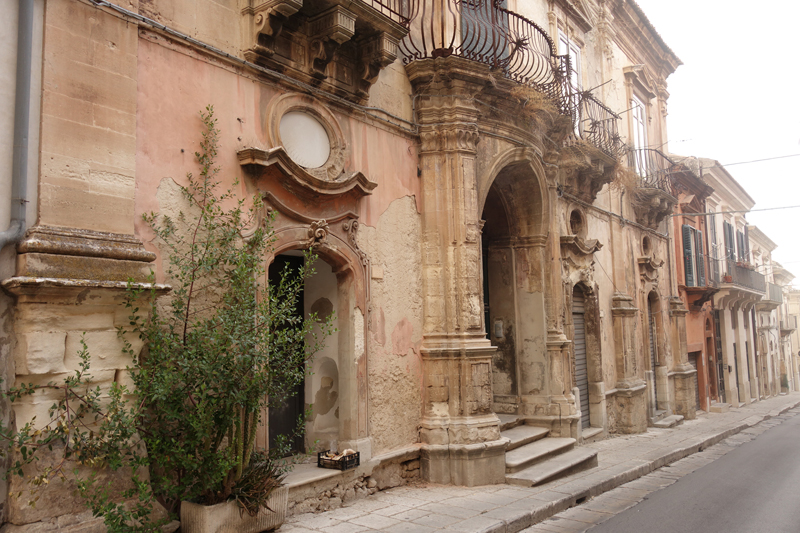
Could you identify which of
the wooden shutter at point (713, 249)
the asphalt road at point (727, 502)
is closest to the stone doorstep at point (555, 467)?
the asphalt road at point (727, 502)

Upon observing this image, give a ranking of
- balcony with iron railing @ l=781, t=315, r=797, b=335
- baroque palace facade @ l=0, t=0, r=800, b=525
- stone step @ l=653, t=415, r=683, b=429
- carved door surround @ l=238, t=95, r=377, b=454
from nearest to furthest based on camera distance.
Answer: baroque palace facade @ l=0, t=0, r=800, b=525 → carved door surround @ l=238, t=95, r=377, b=454 → stone step @ l=653, t=415, r=683, b=429 → balcony with iron railing @ l=781, t=315, r=797, b=335

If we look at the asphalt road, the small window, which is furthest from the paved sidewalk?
the small window

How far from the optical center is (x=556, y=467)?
832cm

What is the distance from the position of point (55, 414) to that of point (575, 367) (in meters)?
9.75

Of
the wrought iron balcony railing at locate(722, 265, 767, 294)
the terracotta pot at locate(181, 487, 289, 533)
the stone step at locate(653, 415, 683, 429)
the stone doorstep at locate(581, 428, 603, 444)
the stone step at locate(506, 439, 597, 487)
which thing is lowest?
the stone step at locate(653, 415, 683, 429)

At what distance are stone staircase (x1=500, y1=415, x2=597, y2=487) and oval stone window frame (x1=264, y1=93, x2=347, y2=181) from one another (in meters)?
4.40

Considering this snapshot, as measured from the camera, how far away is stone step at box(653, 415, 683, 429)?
14.9 meters

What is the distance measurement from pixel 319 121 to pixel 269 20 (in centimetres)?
125

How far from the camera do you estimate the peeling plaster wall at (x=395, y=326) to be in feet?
23.9

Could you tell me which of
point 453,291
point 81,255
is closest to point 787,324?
point 453,291

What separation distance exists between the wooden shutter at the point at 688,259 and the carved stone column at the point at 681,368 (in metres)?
1.75

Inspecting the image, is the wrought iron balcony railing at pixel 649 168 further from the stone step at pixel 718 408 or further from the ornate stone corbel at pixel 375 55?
the ornate stone corbel at pixel 375 55

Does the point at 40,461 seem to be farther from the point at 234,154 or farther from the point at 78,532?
the point at 234,154

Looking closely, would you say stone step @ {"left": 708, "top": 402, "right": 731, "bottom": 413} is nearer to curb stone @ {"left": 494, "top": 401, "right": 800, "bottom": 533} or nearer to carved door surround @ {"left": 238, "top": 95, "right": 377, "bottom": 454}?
curb stone @ {"left": 494, "top": 401, "right": 800, "bottom": 533}
